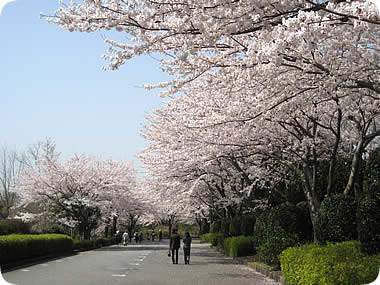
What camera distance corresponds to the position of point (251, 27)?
637 centimetres

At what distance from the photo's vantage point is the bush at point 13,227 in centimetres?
2805

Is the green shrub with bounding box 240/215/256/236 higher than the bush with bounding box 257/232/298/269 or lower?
higher

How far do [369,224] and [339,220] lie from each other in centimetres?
210

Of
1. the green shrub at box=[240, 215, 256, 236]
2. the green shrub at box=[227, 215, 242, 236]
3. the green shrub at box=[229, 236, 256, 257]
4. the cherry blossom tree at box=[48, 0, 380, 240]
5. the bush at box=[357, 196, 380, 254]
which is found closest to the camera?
the cherry blossom tree at box=[48, 0, 380, 240]

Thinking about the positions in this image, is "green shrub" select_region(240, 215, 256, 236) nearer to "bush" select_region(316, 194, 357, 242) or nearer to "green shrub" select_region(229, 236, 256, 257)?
"green shrub" select_region(229, 236, 256, 257)

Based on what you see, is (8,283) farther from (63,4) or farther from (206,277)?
(63,4)

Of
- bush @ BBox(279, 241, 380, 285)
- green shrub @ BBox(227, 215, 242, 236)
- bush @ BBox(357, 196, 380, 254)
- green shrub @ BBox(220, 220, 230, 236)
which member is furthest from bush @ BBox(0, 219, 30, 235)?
bush @ BBox(357, 196, 380, 254)

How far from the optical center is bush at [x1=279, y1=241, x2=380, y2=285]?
7383mm

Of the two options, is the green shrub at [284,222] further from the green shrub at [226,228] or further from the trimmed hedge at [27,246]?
the green shrub at [226,228]

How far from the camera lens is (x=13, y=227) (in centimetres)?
2881

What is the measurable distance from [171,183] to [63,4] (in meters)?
16.3

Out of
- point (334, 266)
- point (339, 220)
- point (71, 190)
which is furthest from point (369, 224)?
point (71, 190)

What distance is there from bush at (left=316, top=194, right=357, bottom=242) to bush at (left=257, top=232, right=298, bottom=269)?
214cm

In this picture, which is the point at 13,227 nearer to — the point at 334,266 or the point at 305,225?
the point at 305,225
